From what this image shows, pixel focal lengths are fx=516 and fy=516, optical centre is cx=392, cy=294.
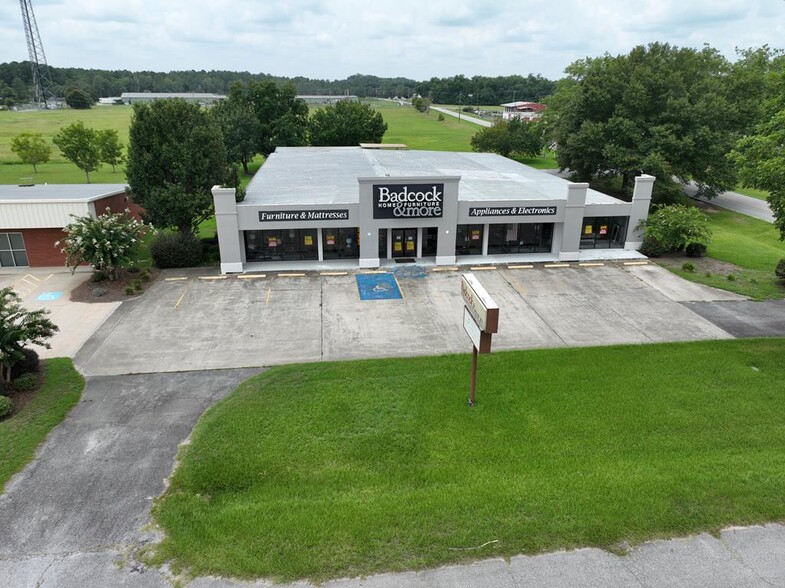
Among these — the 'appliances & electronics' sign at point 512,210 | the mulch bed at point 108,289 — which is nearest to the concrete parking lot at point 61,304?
the mulch bed at point 108,289

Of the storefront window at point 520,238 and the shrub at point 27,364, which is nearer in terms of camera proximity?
the shrub at point 27,364

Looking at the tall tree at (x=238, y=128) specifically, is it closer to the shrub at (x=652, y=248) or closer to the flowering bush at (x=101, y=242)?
the flowering bush at (x=101, y=242)

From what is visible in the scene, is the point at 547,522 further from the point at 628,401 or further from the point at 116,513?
the point at 116,513

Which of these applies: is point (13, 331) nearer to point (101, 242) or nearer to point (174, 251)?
point (101, 242)

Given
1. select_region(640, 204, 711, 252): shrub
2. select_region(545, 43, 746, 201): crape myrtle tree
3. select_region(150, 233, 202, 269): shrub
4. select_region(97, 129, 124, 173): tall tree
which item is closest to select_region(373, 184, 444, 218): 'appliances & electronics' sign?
select_region(150, 233, 202, 269): shrub

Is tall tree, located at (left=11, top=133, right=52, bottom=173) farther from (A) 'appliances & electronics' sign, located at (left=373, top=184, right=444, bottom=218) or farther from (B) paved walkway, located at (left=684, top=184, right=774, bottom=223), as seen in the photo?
(B) paved walkway, located at (left=684, top=184, right=774, bottom=223)

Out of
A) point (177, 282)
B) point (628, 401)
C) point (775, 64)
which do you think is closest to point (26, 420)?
point (177, 282)
